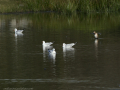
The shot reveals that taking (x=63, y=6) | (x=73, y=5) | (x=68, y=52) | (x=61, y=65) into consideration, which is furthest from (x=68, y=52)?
(x=63, y=6)

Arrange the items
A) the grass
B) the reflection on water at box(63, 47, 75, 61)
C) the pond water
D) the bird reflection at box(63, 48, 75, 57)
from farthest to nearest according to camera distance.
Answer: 1. the grass
2. the bird reflection at box(63, 48, 75, 57)
3. the reflection on water at box(63, 47, 75, 61)
4. the pond water

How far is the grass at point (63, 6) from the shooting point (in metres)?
50.6

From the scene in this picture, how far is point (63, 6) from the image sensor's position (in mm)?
52094

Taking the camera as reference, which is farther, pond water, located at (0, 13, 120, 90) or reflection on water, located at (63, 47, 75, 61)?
reflection on water, located at (63, 47, 75, 61)

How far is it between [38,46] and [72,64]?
546 centimetres

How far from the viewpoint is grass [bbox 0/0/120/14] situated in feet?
166

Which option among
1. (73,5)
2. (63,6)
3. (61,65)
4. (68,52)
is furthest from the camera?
(63,6)

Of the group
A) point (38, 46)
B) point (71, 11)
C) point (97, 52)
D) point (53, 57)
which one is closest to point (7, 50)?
point (38, 46)

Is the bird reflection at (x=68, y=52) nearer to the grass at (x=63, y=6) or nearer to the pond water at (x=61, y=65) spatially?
the pond water at (x=61, y=65)

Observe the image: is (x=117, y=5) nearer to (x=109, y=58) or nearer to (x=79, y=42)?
(x=79, y=42)

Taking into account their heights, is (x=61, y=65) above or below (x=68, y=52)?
below

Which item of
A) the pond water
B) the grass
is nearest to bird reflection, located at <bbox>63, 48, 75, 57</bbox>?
the pond water

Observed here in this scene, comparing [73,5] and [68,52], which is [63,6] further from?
[68,52]

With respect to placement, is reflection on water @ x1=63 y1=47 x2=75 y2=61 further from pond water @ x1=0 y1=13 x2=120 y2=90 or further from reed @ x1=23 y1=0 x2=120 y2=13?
reed @ x1=23 y1=0 x2=120 y2=13
